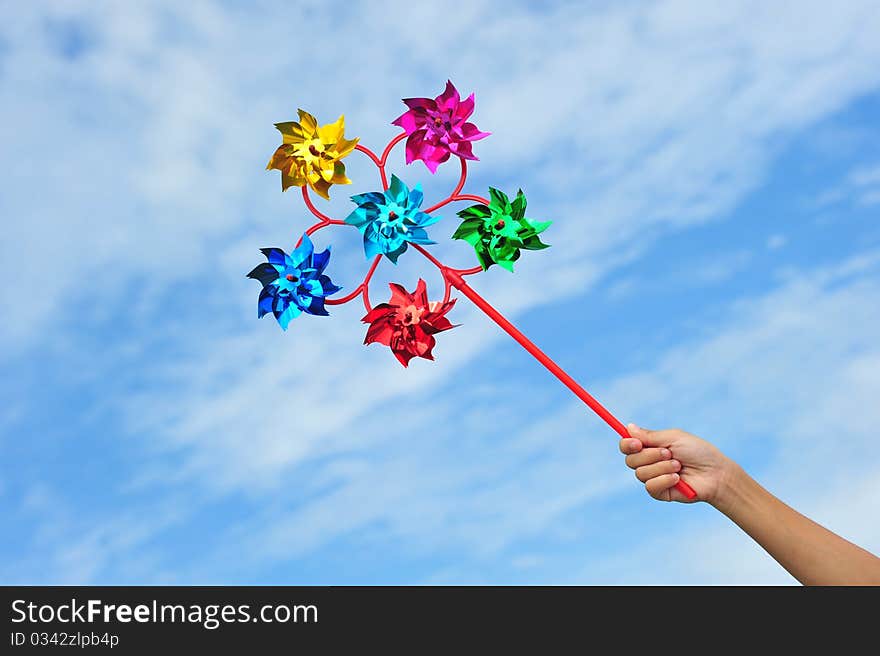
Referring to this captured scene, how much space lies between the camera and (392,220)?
3.03 meters

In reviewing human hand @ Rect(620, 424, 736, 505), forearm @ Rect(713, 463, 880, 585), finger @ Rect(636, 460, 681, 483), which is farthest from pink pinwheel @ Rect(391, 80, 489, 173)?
forearm @ Rect(713, 463, 880, 585)

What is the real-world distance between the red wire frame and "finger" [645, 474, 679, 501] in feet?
0.16

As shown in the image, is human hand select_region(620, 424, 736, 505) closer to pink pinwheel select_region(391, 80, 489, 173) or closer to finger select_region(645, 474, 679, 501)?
finger select_region(645, 474, 679, 501)

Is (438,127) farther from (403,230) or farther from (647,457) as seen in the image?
(647,457)

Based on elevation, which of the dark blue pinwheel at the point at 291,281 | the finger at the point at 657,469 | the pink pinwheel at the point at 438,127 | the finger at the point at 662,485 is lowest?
the finger at the point at 662,485

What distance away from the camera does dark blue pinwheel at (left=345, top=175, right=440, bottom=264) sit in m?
3.01

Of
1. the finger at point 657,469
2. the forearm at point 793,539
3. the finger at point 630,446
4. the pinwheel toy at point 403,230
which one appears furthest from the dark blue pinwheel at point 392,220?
the forearm at point 793,539

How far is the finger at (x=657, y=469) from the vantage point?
10.1 ft

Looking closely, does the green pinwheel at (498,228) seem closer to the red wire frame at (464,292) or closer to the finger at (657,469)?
the red wire frame at (464,292)

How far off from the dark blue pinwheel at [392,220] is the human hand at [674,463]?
3.55ft

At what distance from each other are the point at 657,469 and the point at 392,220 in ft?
4.40

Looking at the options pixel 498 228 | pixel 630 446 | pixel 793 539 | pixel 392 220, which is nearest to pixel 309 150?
pixel 392 220
